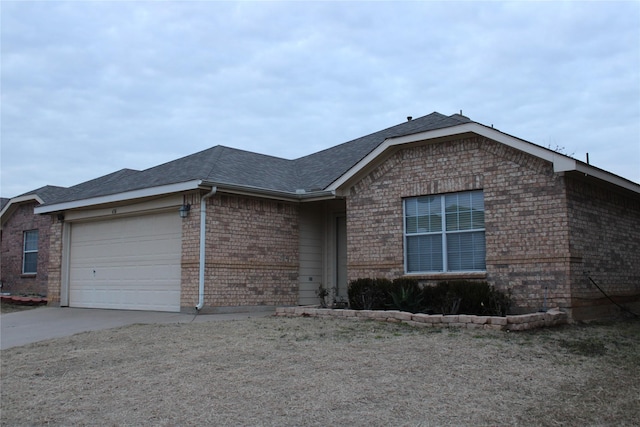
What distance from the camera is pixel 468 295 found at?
457 inches

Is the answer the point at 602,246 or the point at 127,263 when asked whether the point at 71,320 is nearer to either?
the point at 127,263

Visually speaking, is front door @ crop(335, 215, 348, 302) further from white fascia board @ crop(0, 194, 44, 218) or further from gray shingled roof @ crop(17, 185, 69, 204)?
white fascia board @ crop(0, 194, 44, 218)

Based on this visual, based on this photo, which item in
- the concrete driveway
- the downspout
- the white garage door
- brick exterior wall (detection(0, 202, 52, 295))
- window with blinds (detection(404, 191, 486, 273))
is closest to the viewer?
the concrete driveway

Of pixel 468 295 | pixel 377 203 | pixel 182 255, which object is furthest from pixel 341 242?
pixel 468 295

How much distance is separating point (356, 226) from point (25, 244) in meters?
14.9

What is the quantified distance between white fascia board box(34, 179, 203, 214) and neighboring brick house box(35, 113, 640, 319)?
5cm

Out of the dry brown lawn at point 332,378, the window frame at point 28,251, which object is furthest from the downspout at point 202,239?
the window frame at point 28,251

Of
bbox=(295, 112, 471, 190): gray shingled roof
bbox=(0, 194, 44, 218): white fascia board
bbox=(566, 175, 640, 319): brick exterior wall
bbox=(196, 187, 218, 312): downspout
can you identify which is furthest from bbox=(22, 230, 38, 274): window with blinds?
bbox=(566, 175, 640, 319): brick exterior wall

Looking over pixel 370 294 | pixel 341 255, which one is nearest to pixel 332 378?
pixel 370 294

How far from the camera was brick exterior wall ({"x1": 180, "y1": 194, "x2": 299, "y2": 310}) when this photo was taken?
14281 mm

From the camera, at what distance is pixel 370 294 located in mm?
12891

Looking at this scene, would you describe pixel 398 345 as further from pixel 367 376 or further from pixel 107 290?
pixel 107 290

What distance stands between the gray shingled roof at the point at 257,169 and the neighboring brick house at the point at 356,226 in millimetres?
87

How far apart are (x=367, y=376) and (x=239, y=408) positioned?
169cm
